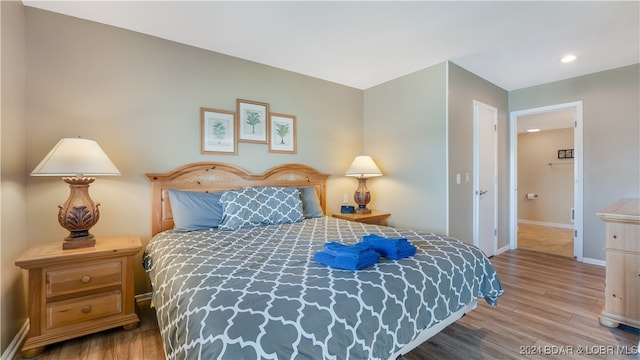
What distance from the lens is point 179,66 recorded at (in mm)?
2688

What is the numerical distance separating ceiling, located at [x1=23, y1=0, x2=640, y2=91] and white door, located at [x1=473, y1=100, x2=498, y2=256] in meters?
0.68

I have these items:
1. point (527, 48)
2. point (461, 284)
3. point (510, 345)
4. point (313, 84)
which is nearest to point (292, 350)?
point (461, 284)

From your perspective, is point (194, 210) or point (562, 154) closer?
point (194, 210)

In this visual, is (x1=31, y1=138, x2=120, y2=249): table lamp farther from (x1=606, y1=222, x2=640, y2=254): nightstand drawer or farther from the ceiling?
(x1=606, y1=222, x2=640, y2=254): nightstand drawer

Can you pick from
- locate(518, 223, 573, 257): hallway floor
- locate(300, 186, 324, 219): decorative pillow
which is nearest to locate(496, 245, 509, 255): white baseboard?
locate(518, 223, 573, 257): hallway floor

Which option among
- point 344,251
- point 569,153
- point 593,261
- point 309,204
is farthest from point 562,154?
point 344,251

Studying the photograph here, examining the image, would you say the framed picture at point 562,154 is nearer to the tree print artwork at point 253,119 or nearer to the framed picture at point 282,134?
the framed picture at point 282,134

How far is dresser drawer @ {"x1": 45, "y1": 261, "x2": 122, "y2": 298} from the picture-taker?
1818 mm

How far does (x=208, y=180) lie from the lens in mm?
2791

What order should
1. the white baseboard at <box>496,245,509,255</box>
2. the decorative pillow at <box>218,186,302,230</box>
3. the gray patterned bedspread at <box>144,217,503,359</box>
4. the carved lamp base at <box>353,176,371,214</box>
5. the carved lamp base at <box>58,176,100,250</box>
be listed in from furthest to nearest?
1. the white baseboard at <box>496,245,509,255</box>
2. the carved lamp base at <box>353,176,371,214</box>
3. the decorative pillow at <box>218,186,302,230</box>
4. the carved lamp base at <box>58,176,100,250</box>
5. the gray patterned bedspread at <box>144,217,503,359</box>

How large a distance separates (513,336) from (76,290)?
3074 mm

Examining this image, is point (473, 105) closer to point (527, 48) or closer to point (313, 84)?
point (527, 48)

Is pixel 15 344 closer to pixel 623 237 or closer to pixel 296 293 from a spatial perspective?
pixel 296 293

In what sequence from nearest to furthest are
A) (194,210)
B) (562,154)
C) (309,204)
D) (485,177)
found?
(194,210) → (309,204) → (485,177) → (562,154)
